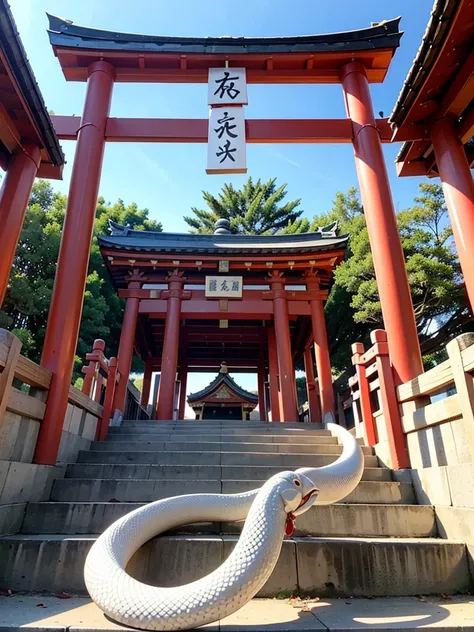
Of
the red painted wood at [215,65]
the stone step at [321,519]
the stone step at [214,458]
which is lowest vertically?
the stone step at [321,519]

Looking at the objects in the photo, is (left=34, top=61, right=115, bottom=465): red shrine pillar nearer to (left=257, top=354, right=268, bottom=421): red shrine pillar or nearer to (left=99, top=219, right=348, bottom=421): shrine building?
(left=99, top=219, right=348, bottom=421): shrine building

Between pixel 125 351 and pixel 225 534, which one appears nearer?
pixel 225 534

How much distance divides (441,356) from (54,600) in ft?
45.7

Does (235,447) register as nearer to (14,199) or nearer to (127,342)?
(14,199)

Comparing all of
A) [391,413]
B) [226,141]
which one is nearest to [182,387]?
[226,141]

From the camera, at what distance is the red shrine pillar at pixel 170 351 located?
8.87 meters

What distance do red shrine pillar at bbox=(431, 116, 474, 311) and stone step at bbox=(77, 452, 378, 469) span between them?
2585mm

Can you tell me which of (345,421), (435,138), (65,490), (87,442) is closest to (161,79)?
(435,138)

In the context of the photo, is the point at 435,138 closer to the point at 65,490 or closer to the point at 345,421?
the point at 65,490

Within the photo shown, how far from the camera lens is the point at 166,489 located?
3.70m

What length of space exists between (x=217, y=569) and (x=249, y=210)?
27907 millimetres

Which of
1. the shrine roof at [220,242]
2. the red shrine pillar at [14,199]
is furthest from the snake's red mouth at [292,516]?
→ the shrine roof at [220,242]

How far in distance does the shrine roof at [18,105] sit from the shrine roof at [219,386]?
1023cm

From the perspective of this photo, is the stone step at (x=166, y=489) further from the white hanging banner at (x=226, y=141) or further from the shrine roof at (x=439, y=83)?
the white hanging banner at (x=226, y=141)
